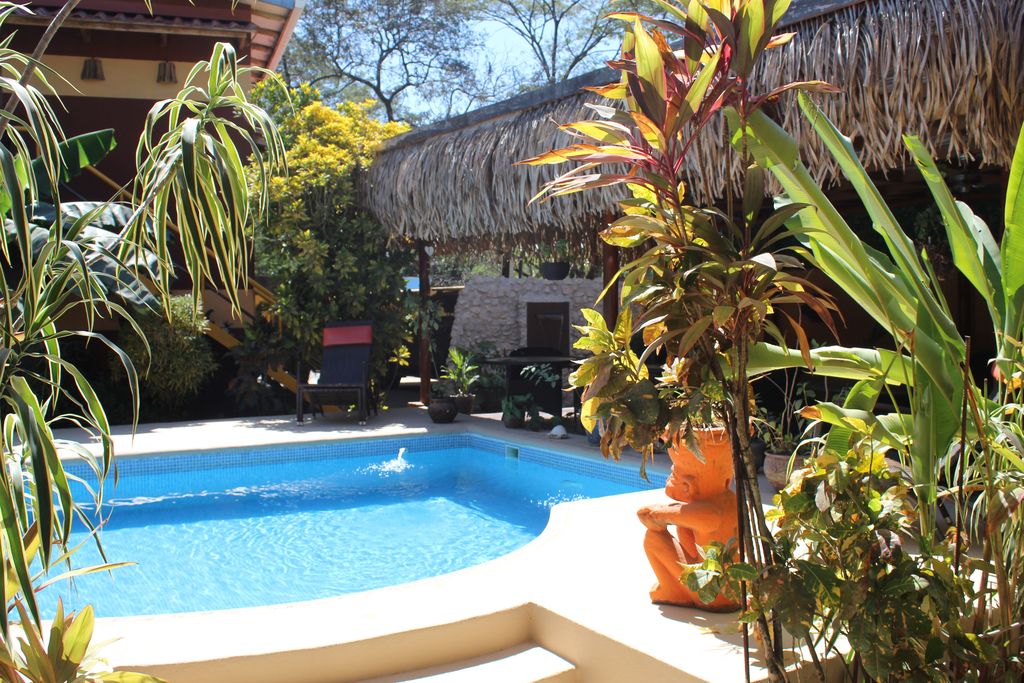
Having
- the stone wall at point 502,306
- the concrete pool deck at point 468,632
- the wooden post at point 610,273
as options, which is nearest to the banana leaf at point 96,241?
the concrete pool deck at point 468,632

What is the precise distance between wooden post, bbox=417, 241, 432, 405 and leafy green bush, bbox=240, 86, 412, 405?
211mm

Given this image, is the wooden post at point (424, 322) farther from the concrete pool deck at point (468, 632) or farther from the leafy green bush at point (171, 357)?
the concrete pool deck at point (468, 632)

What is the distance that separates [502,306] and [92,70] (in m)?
6.42

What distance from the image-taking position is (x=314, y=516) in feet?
19.7

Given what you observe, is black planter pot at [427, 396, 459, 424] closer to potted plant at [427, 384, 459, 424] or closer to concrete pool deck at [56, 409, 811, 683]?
potted plant at [427, 384, 459, 424]

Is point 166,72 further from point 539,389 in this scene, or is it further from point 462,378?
point 539,389

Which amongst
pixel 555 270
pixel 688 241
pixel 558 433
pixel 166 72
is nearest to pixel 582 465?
pixel 558 433

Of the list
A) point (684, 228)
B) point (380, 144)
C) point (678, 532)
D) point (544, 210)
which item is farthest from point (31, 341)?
point (380, 144)

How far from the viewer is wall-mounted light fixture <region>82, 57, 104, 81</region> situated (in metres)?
10.9

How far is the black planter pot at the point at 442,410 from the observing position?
8.52 meters

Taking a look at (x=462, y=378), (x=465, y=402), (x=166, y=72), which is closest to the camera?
(x=462, y=378)

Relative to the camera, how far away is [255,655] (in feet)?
8.32

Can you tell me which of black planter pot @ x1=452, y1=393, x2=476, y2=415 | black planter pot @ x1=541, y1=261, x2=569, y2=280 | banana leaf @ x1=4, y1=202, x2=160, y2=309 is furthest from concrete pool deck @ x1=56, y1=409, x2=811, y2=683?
black planter pot @ x1=541, y1=261, x2=569, y2=280

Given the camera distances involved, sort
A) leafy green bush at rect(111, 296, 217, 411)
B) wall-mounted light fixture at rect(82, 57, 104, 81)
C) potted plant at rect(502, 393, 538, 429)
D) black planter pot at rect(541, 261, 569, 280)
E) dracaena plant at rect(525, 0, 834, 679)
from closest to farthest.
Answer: dracaena plant at rect(525, 0, 834, 679), potted plant at rect(502, 393, 538, 429), leafy green bush at rect(111, 296, 217, 411), wall-mounted light fixture at rect(82, 57, 104, 81), black planter pot at rect(541, 261, 569, 280)
